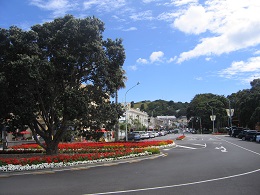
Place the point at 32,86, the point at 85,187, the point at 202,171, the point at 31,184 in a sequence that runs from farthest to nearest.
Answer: the point at 32,86 → the point at 202,171 → the point at 31,184 → the point at 85,187

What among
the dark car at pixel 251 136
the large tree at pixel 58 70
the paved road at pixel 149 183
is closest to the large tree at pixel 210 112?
the dark car at pixel 251 136

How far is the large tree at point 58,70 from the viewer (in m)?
19.6

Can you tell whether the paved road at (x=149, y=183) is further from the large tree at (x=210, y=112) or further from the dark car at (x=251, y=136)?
the large tree at (x=210, y=112)

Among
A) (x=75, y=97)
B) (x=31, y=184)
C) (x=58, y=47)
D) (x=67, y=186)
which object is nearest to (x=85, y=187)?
(x=67, y=186)

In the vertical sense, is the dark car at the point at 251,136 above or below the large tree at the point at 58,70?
below

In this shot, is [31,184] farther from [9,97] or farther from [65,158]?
[9,97]

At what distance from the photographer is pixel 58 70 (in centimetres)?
2089

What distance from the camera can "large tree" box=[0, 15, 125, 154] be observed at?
19.6m

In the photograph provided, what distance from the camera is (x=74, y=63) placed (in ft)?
68.4

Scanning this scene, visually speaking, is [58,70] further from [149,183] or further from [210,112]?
[210,112]

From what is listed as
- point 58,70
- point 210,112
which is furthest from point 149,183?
point 210,112

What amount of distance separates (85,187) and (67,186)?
779 millimetres

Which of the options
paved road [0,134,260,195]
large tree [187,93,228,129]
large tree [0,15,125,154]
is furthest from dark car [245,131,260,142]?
large tree [187,93,228,129]

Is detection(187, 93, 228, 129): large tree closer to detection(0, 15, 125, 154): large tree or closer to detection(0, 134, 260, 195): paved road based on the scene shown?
detection(0, 15, 125, 154): large tree
